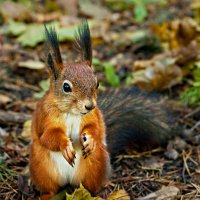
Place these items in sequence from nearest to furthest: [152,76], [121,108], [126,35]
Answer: [121,108] → [152,76] → [126,35]

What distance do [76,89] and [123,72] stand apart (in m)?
2.17

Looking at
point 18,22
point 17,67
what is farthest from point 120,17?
point 17,67

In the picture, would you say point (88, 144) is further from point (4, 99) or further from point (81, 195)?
point (4, 99)

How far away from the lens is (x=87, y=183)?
8.88ft

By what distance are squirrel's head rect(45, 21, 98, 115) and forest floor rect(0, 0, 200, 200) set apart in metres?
0.51

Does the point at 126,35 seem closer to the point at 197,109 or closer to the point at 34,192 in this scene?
the point at 197,109

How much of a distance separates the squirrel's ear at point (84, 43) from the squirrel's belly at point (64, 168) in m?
0.46

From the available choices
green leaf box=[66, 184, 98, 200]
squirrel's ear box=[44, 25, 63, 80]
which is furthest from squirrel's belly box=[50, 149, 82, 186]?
squirrel's ear box=[44, 25, 63, 80]

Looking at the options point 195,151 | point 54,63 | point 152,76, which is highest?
point 54,63

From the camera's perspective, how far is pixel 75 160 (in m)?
2.65

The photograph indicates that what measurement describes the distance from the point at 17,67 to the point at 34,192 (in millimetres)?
1798

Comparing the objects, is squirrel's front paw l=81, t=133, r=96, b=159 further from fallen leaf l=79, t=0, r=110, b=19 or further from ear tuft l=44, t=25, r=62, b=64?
fallen leaf l=79, t=0, r=110, b=19

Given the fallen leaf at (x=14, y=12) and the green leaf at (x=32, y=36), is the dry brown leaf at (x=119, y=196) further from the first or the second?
the fallen leaf at (x=14, y=12)

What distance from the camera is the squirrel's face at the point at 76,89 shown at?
2457 mm
